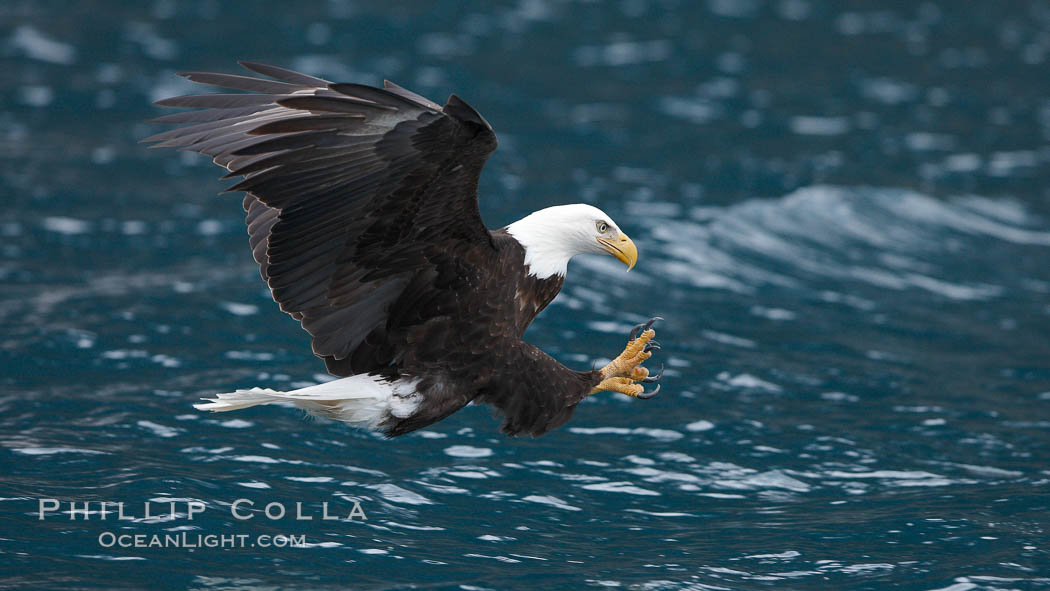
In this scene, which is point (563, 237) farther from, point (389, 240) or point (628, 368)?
point (389, 240)

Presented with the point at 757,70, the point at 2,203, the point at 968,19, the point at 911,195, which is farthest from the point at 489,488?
the point at 968,19

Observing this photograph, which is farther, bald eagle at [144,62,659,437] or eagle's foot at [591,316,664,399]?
eagle's foot at [591,316,664,399]

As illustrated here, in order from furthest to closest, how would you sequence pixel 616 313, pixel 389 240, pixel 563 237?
pixel 616 313 → pixel 563 237 → pixel 389 240

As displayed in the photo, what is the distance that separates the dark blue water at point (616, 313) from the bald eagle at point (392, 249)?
63 centimetres

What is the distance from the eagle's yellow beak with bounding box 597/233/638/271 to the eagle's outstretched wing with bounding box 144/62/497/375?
0.56 meters

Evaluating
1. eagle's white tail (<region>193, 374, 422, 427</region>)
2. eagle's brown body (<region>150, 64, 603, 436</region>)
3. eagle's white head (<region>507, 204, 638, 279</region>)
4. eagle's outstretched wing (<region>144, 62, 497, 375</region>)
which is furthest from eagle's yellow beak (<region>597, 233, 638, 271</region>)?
eagle's white tail (<region>193, 374, 422, 427</region>)

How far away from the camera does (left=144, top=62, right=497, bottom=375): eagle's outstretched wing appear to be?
446 centimetres

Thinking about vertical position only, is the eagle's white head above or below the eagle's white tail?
above

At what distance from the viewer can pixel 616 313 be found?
8.21 m

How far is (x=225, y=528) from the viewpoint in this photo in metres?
5.30

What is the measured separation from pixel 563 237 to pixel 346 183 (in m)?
1.06

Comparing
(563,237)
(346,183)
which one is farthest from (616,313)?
(346,183)

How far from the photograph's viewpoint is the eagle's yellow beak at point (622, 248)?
17.7 ft

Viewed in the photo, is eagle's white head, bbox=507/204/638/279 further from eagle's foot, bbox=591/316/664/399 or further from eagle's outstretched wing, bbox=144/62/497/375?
eagle's foot, bbox=591/316/664/399
